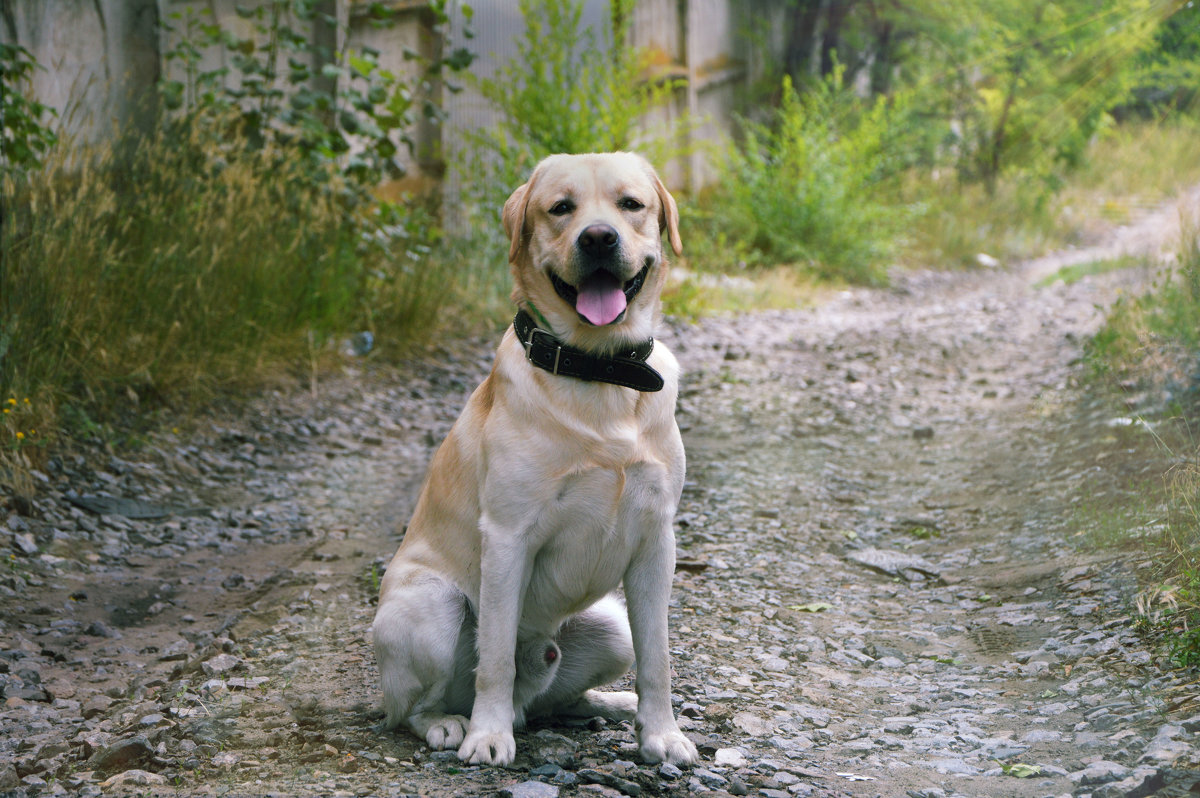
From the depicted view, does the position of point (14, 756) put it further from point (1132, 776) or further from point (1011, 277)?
point (1011, 277)

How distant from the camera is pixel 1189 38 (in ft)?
20.7

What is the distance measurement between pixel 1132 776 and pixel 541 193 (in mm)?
1948

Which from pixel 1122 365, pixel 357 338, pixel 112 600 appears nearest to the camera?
pixel 112 600

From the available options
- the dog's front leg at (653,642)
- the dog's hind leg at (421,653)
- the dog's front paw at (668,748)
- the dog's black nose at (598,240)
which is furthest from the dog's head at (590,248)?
the dog's front paw at (668,748)

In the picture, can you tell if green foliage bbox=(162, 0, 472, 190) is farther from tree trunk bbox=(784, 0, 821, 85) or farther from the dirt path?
tree trunk bbox=(784, 0, 821, 85)

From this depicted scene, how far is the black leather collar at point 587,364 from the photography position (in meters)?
2.42

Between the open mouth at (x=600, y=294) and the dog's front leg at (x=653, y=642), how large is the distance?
1.80 feet

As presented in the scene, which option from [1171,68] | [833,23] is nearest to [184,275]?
[1171,68]

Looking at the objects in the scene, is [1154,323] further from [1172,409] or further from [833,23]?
[833,23]

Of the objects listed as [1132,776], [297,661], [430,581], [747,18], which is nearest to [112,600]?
[297,661]

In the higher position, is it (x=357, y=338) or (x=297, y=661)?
(x=357, y=338)

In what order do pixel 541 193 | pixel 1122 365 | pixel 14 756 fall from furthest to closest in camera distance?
pixel 1122 365
pixel 541 193
pixel 14 756

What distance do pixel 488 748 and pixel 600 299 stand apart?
1.11m

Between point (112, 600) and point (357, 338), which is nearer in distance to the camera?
point (112, 600)
